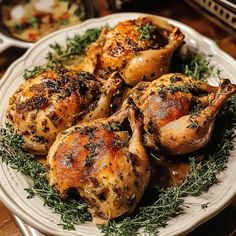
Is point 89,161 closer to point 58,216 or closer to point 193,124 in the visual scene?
point 58,216

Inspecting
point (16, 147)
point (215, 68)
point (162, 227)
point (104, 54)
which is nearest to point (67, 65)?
point (104, 54)

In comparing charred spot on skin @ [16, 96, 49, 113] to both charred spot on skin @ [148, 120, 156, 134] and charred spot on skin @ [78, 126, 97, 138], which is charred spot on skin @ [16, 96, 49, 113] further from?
charred spot on skin @ [148, 120, 156, 134]

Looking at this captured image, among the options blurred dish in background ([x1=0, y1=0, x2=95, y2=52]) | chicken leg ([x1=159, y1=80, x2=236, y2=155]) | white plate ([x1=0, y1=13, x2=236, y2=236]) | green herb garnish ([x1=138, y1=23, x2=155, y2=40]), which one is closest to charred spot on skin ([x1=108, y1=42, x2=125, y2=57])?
green herb garnish ([x1=138, y1=23, x2=155, y2=40])

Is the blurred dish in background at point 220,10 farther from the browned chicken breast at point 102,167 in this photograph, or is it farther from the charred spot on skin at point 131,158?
the charred spot on skin at point 131,158

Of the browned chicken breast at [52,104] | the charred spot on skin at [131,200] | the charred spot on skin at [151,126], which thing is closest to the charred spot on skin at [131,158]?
the charred spot on skin at [131,200]

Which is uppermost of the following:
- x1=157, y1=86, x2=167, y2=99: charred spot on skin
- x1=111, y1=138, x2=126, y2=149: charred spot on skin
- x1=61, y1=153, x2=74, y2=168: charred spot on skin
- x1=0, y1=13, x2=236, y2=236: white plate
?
x1=157, y1=86, x2=167, y2=99: charred spot on skin

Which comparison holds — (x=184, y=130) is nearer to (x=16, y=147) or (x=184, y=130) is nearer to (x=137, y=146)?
(x=137, y=146)
